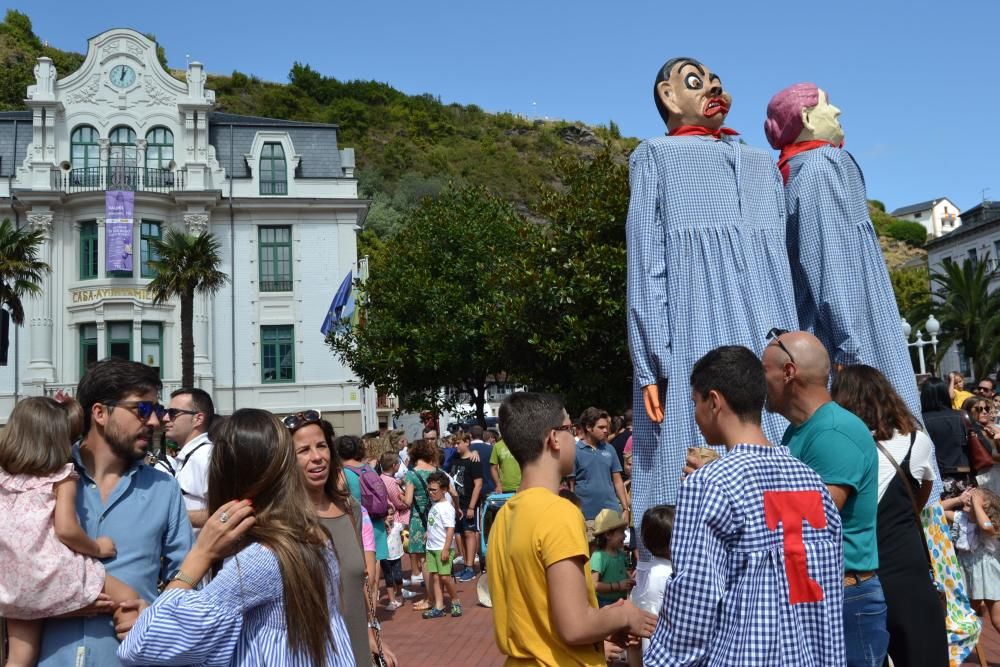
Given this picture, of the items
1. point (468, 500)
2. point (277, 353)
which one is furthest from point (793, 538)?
point (277, 353)

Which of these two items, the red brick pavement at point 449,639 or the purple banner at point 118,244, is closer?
the red brick pavement at point 449,639

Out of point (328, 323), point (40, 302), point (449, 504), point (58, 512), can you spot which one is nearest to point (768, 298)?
point (58, 512)

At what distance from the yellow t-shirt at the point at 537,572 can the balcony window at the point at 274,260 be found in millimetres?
33396

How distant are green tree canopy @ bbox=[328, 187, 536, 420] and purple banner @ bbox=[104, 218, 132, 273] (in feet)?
24.9

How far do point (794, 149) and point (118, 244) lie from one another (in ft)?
104

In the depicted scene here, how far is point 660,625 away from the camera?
2674mm

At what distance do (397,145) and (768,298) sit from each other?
87744 mm

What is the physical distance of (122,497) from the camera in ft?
11.6

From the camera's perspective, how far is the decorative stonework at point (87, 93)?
3447 centimetres

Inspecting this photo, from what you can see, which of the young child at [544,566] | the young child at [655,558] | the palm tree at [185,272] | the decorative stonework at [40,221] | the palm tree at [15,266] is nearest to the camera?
the young child at [544,566]

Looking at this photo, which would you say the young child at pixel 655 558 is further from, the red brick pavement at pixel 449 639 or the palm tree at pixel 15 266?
the palm tree at pixel 15 266

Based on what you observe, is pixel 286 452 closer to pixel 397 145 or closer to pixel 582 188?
A: pixel 582 188

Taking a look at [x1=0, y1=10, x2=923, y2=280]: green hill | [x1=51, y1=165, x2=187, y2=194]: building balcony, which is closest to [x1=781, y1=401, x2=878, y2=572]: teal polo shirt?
[x1=51, y1=165, x2=187, y2=194]: building balcony

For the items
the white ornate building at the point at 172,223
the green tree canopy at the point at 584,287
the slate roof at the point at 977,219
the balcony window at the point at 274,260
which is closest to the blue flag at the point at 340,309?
the white ornate building at the point at 172,223
